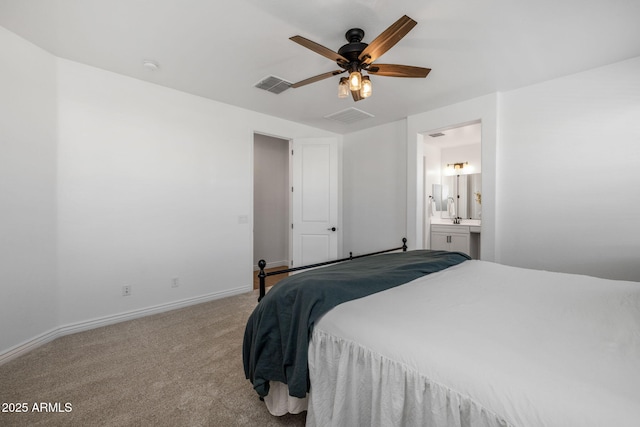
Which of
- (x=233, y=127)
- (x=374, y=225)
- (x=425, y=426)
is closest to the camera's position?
(x=425, y=426)

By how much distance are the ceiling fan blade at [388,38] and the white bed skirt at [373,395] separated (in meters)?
1.75

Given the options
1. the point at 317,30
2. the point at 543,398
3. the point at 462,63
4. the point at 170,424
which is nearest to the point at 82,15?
the point at 317,30

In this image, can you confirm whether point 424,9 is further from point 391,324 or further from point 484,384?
point 484,384

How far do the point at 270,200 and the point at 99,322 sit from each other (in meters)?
3.36

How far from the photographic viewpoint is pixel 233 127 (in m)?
3.74

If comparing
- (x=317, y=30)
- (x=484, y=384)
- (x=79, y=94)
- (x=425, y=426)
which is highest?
(x=317, y=30)

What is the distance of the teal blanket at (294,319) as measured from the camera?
1.32 meters

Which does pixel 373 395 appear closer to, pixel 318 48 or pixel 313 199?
pixel 318 48

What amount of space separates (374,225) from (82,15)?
4.10 m

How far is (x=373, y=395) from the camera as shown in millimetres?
1118

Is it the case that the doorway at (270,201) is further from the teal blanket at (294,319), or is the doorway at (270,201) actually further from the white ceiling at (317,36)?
the teal blanket at (294,319)

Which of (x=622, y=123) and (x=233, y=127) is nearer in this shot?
(x=622, y=123)

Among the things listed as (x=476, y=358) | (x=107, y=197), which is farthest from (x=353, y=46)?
(x=107, y=197)

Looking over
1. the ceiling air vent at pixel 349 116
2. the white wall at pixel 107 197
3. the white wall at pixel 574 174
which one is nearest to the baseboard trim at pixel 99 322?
the white wall at pixel 107 197
